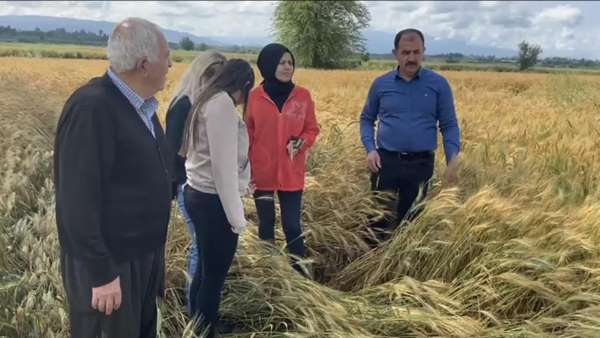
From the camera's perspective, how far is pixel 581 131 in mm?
6145

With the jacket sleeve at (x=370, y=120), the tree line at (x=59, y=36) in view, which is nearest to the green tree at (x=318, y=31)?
the tree line at (x=59, y=36)

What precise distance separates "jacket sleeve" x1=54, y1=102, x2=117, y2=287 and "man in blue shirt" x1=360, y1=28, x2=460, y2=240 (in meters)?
2.57

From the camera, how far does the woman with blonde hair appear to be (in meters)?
3.14

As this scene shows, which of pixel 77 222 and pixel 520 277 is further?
pixel 520 277

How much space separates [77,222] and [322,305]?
1.42 m

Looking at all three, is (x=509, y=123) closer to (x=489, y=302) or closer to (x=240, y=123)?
(x=489, y=302)

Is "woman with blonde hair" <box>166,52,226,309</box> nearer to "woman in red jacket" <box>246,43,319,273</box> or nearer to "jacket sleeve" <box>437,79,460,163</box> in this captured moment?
"woman in red jacket" <box>246,43,319,273</box>

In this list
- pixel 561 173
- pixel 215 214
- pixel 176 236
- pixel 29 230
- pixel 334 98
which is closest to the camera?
pixel 215 214

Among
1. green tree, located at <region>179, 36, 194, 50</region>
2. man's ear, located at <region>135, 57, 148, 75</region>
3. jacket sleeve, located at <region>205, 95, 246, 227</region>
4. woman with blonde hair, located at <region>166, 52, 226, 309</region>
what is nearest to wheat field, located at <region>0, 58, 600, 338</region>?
woman with blonde hair, located at <region>166, 52, 226, 309</region>

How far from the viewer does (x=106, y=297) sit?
2139 millimetres

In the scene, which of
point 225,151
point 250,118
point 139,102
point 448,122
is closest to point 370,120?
point 448,122

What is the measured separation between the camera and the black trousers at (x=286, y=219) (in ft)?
13.2

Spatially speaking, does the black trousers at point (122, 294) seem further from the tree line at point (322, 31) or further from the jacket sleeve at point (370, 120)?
the tree line at point (322, 31)

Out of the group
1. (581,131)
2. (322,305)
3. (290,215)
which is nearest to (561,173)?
(581,131)
